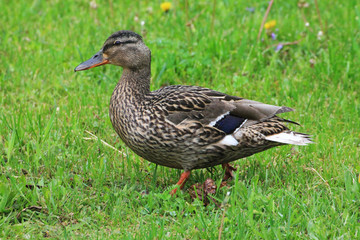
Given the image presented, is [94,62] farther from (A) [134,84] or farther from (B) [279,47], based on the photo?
(B) [279,47]

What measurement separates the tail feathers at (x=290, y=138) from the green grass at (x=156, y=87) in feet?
0.81

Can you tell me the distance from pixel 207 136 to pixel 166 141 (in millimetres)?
330

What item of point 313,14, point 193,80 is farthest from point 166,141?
point 313,14

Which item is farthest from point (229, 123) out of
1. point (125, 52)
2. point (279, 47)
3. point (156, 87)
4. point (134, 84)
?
point (279, 47)

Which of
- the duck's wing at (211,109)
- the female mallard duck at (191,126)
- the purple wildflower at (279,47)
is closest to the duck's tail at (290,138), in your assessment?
the female mallard duck at (191,126)

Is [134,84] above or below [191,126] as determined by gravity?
above

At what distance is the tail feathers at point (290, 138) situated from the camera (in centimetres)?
446

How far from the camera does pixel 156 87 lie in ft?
21.0

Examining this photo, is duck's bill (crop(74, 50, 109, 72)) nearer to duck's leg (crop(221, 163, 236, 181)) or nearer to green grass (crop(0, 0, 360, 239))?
green grass (crop(0, 0, 360, 239))

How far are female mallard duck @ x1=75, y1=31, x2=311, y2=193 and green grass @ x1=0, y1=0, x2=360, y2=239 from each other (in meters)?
0.28

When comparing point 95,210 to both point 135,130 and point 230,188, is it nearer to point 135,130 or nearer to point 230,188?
point 135,130

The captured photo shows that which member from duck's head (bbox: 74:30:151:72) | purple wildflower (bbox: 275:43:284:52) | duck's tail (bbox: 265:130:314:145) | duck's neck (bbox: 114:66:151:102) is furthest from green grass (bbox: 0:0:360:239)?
duck's head (bbox: 74:30:151:72)

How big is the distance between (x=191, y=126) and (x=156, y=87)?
2.03m

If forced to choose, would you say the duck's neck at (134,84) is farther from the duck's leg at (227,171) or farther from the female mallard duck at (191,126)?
the duck's leg at (227,171)
